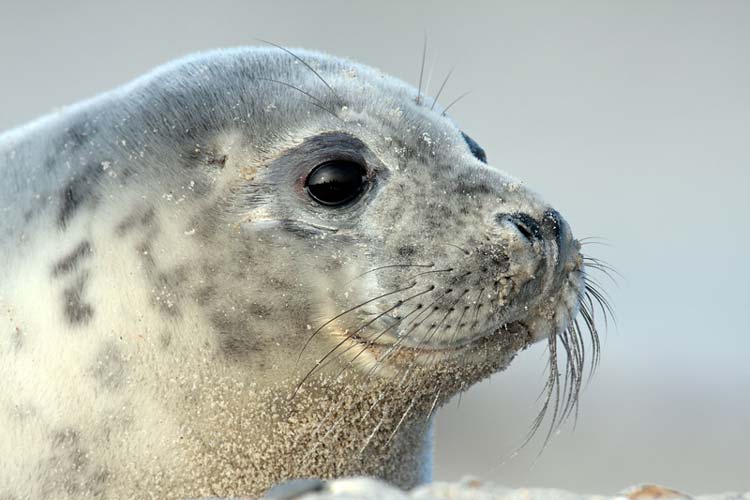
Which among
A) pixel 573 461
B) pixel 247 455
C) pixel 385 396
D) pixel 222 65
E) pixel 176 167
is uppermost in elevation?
pixel 222 65

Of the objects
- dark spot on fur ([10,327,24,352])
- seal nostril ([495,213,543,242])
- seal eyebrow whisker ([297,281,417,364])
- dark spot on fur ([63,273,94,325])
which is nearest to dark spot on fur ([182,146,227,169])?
dark spot on fur ([63,273,94,325])

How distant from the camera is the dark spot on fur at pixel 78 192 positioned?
371 centimetres

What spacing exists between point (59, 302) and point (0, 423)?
0.41m

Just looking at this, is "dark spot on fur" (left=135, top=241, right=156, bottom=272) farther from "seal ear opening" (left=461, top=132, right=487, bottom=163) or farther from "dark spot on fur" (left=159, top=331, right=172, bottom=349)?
"seal ear opening" (left=461, top=132, right=487, bottom=163)

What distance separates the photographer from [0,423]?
354 cm

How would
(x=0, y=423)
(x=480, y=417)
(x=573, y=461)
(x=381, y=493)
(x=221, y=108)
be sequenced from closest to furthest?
(x=381, y=493) → (x=0, y=423) → (x=221, y=108) → (x=573, y=461) → (x=480, y=417)

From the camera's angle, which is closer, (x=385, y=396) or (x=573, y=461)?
(x=385, y=396)

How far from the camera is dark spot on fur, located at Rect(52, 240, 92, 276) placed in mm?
3621

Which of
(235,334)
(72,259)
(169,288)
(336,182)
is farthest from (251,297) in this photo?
(72,259)

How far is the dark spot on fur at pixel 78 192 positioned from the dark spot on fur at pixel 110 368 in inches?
17.8

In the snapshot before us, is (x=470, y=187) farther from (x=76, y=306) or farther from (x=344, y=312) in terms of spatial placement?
(x=76, y=306)

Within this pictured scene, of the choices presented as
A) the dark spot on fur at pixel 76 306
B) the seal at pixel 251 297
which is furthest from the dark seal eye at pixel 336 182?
the dark spot on fur at pixel 76 306

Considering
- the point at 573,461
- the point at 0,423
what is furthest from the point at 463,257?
the point at 573,461

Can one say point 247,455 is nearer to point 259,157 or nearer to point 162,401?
point 162,401
